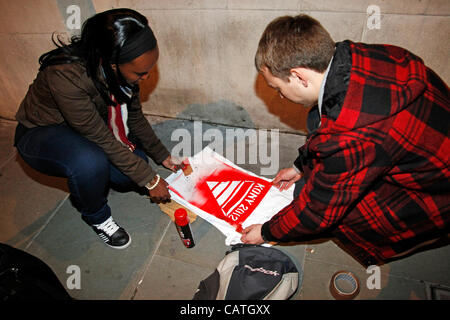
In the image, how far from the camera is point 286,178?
166 centimetres

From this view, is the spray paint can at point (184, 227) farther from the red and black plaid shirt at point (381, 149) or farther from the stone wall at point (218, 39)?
the stone wall at point (218, 39)

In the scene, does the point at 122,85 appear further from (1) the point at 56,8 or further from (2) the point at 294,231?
(1) the point at 56,8

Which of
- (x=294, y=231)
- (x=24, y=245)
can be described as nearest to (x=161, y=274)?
(x=294, y=231)

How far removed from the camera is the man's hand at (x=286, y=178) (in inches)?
64.4

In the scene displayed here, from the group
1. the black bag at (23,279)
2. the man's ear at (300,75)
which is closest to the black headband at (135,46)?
the man's ear at (300,75)

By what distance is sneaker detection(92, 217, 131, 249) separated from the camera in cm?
157

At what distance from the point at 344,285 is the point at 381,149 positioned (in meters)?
0.83

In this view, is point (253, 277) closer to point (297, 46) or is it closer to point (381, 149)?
point (381, 149)

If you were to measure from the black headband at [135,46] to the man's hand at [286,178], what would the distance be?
3.37 ft

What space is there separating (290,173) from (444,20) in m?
1.20

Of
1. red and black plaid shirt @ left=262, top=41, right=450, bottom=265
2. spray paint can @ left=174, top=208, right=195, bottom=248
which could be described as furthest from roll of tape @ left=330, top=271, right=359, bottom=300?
spray paint can @ left=174, top=208, right=195, bottom=248

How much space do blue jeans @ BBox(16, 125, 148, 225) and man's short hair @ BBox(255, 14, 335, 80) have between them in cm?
98
